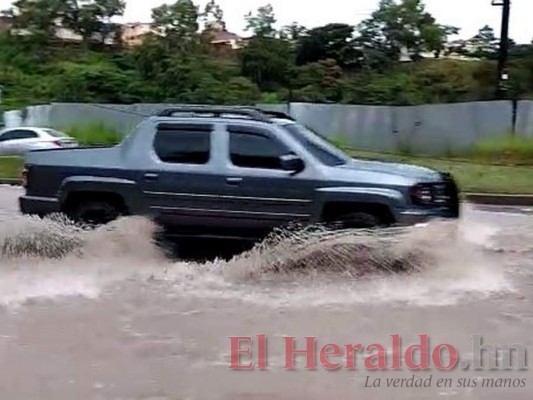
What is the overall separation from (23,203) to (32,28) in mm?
54399

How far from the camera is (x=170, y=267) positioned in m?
10.9

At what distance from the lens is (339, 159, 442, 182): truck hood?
35.6 feet

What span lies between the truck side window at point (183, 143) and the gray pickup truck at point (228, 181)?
0.04 ft

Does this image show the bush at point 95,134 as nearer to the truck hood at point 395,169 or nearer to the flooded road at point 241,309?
the flooded road at point 241,309

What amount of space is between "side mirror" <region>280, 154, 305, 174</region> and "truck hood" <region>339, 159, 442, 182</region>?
0.44 m

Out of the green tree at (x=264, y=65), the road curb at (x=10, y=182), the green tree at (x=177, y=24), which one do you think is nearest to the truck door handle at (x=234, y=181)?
the road curb at (x=10, y=182)

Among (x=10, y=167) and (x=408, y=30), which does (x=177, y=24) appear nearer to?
(x=408, y=30)

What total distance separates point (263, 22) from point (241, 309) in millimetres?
49023

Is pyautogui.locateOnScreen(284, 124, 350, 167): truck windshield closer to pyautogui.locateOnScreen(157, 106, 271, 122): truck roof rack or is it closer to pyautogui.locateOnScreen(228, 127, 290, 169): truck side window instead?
pyautogui.locateOnScreen(228, 127, 290, 169): truck side window

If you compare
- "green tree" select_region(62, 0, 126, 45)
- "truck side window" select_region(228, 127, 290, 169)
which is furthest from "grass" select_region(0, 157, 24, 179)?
"green tree" select_region(62, 0, 126, 45)

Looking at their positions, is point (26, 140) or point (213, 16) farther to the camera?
point (213, 16)

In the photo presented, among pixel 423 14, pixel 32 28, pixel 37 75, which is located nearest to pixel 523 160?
pixel 423 14

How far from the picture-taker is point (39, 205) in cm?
1158

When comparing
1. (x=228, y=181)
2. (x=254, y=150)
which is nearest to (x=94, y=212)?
(x=228, y=181)
